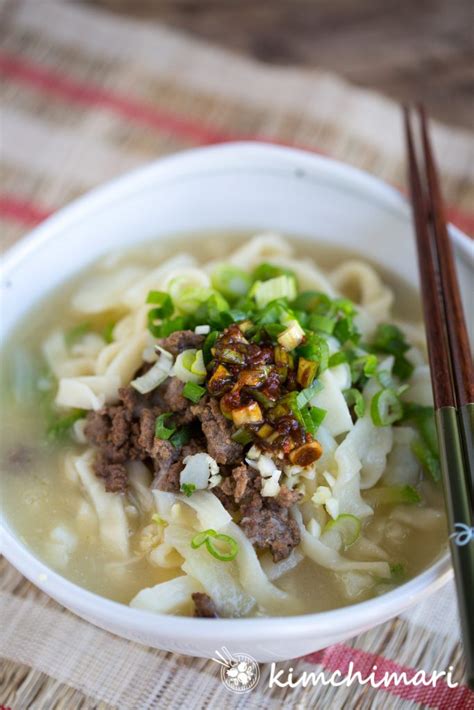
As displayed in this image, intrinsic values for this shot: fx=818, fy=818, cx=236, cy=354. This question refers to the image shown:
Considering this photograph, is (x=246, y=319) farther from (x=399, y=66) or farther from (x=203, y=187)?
(x=399, y=66)

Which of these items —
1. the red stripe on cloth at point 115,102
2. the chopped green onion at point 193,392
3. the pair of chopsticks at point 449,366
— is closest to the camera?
the pair of chopsticks at point 449,366

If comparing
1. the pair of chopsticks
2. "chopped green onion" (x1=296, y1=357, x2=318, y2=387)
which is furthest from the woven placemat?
"chopped green onion" (x1=296, y1=357, x2=318, y2=387)

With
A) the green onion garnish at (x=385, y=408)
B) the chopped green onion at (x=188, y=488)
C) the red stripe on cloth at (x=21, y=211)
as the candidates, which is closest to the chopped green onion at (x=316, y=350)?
the green onion garnish at (x=385, y=408)

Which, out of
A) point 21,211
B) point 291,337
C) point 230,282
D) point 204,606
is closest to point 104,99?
point 21,211

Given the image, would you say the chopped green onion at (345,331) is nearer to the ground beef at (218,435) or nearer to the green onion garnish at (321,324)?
the green onion garnish at (321,324)

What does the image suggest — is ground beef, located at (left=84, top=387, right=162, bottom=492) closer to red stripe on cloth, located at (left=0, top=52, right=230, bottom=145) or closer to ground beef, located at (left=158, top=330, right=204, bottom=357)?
ground beef, located at (left=158, top=330, right=204, bottom=357)
